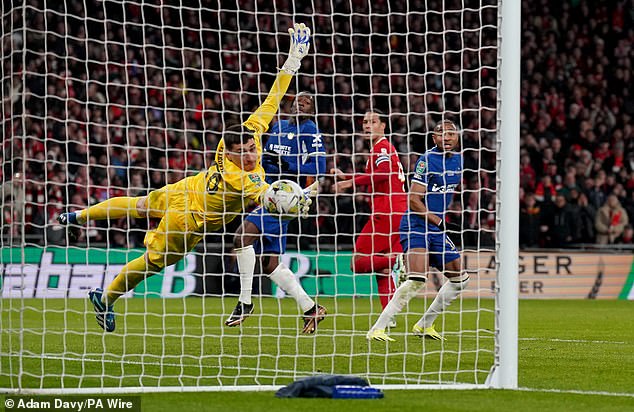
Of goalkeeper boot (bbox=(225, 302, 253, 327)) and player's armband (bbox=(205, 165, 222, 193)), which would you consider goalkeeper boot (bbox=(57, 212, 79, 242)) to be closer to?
player's armband (bbox=(205, 165, 222, 193))

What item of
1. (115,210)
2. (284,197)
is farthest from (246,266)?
(284,197)

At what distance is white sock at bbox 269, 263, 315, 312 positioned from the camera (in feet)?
33.6

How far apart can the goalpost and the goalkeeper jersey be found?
0.86ft

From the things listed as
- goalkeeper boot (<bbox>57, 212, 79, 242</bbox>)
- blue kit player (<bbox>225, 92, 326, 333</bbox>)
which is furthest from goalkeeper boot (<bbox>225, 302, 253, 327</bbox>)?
goalkeeper boot (<bbox>57, 212, 79, 242</bbox>)

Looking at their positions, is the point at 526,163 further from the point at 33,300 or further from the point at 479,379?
the point at 479,379

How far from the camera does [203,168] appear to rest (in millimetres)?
17109

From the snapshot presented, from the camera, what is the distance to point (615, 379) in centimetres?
759

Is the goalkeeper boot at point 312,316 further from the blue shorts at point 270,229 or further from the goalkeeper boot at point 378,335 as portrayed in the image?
the blue shorts at point 270,229

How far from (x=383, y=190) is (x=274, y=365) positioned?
13.2 feet

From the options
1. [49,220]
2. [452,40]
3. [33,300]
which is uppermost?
[452,40]

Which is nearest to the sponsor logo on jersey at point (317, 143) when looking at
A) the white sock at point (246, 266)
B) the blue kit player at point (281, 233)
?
the blue kit player at point (281, 233)

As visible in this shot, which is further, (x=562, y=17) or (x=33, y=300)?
(x=562, y=17)

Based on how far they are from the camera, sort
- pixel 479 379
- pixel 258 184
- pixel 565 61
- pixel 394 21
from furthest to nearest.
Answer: pixel 565 61
pixel 394 21
pixel 258 184
pixel 479 379

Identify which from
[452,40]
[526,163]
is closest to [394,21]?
[452,40]
